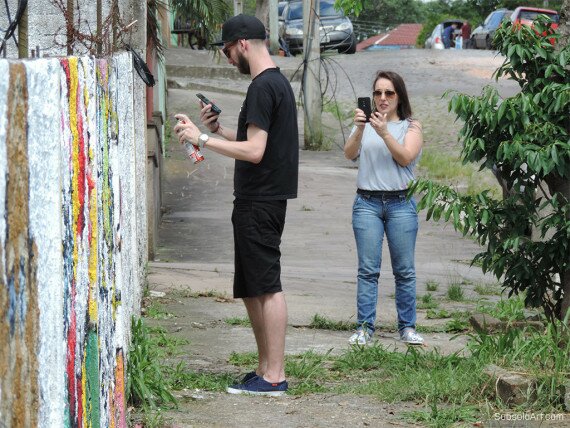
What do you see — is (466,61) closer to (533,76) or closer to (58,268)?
(533,76)

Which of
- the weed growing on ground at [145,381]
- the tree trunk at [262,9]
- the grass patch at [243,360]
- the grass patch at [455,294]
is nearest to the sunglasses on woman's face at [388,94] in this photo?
the grass patch at [243,360]

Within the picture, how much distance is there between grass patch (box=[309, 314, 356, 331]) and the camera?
7.54 meters

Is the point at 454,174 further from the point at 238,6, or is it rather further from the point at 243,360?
the point at 238,6

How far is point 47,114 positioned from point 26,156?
19 centimetres

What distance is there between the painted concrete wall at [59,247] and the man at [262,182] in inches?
43.3

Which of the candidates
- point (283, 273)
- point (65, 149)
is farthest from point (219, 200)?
point (65, 149)

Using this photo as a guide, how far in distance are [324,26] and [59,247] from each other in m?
28.0

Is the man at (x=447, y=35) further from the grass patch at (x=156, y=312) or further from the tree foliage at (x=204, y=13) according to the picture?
the grass patch at (x=156, y=312)

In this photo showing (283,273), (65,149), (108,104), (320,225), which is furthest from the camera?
(320,225)

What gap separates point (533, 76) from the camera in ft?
19.9

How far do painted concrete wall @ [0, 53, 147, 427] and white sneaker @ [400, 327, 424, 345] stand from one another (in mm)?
2836

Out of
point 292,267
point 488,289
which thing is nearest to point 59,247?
point 488,289

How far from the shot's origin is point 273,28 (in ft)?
104

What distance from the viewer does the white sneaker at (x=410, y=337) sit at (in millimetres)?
6891
